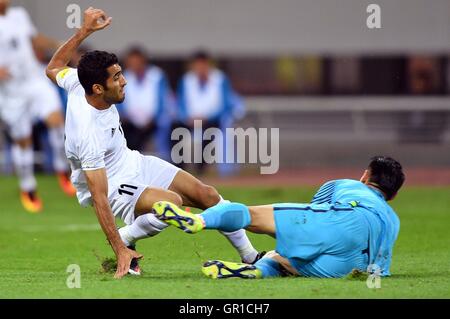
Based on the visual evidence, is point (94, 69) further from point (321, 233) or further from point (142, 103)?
point (142, 103)

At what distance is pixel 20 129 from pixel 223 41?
6.29 meters

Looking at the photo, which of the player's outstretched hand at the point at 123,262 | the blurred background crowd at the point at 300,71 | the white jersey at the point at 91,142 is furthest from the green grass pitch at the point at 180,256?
the blurred background crowd at the point at 300,71

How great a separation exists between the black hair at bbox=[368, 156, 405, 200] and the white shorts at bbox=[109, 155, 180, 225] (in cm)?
189

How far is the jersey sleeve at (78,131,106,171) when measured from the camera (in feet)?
32.6

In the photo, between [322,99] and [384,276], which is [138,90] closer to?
[322,99]

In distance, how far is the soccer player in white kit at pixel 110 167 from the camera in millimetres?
9930

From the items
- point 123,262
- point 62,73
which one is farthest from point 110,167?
point 123,262

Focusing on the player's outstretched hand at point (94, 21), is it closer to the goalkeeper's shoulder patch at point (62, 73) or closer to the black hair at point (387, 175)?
the goalkeeper's shoulder patch at point (62, 73)

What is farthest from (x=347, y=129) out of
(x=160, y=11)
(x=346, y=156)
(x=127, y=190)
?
(x=127, y=190)

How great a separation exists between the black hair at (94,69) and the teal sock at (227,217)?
1.60 meters

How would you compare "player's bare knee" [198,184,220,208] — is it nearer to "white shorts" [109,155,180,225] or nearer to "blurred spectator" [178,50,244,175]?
"white shorts" [109,155,180,225]
